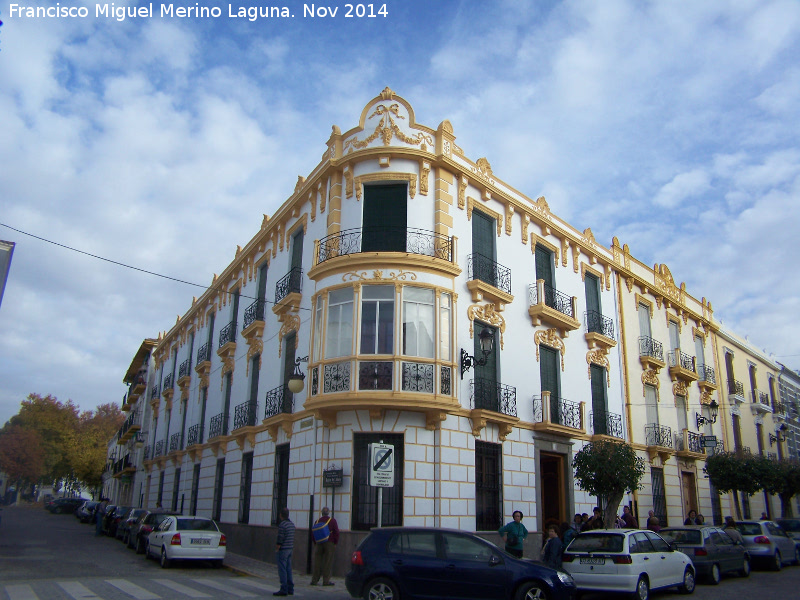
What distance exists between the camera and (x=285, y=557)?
12578 millimetres

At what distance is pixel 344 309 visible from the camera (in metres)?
16.7

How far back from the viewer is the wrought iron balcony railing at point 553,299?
2038cm

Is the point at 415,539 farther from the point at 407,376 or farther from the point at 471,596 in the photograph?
the point at 407,376

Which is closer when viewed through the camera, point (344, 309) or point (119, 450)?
point (344, 309)

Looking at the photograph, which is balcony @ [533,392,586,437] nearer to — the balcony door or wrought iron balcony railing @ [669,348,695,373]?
the balcony door

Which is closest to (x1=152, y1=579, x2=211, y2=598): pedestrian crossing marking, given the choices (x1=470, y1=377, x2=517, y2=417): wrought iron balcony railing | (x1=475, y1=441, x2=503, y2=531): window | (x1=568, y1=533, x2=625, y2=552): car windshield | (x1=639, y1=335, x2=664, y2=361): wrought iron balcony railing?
(x1=568, y1=533, x2=625, y2=552): car windshield

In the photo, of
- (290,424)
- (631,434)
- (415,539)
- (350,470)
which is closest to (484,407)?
(350,470)

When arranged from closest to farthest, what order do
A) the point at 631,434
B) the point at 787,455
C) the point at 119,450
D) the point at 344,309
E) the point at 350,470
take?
1. the point at 350,470
2. the point at 344,309
3. the point at 631,434
4. the point at 787,455
5. the point at 119,450

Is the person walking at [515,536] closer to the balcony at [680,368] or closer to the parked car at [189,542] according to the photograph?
the parked car at [189,542]

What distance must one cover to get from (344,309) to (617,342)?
11992 millimetres

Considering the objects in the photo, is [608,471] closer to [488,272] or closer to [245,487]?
[488,272]

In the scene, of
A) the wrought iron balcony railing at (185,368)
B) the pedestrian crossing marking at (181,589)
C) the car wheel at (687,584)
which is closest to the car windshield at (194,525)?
the pedestrian crossing marking at (181,589)

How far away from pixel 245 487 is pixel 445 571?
505 inches

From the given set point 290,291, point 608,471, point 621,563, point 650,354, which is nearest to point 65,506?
point 290,291
